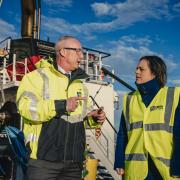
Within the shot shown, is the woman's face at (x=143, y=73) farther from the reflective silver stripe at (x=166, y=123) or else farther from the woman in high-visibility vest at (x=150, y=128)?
the reflective silver stripe at (x=166, y=123)

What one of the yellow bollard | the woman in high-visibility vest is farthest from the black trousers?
the yellow bollard

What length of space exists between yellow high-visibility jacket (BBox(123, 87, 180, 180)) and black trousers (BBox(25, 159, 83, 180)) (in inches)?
23.0

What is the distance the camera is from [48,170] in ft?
11.6

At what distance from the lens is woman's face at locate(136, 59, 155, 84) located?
383 centimetres

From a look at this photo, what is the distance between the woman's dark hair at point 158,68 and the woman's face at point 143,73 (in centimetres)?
3

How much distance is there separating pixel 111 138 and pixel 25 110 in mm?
11391

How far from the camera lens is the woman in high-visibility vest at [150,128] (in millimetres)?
3430

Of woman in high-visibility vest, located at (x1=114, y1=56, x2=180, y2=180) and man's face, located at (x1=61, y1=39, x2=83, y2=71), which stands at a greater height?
man's face, located at (x1=61, y1=39, x2=83, y2=71)

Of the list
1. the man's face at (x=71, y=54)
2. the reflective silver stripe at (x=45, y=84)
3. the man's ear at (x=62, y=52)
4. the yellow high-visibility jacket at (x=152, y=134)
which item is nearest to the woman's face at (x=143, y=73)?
the yellow high-visibility jacket at (x=152, y=134)

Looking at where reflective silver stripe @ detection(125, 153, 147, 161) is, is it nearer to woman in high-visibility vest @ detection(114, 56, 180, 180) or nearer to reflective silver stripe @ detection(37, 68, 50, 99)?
woman in high-visibility vest @ detection(114, 56, 180, 180)

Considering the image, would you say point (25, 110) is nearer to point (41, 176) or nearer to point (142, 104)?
point (41, 176)

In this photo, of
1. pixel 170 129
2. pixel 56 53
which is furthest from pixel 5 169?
pixel 170 129

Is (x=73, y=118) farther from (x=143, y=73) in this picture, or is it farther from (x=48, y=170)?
(x=143, y=73)

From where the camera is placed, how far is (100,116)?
3936mm
